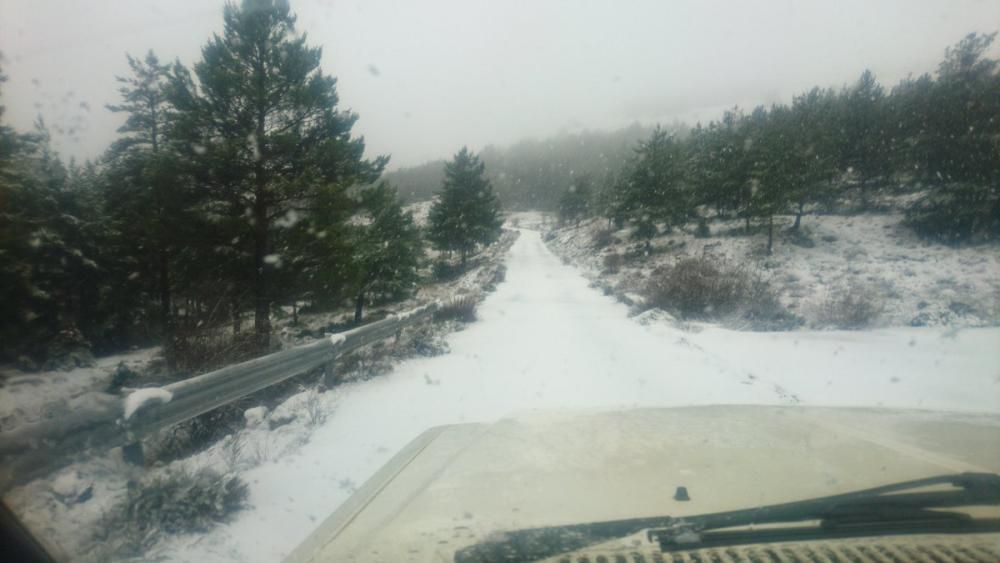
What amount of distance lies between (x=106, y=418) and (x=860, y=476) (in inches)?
196

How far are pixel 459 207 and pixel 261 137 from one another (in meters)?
29.9

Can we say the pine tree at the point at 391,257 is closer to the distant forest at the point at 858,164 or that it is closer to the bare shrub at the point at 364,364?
the distant forest at the point at 858,164

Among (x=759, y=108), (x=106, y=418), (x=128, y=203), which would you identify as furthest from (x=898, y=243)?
(x=759, y=108)

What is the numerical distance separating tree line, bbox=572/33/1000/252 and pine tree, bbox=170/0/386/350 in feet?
107

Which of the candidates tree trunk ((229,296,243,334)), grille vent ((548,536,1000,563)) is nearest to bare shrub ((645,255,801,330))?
tree trunk ((229,296,243,334))

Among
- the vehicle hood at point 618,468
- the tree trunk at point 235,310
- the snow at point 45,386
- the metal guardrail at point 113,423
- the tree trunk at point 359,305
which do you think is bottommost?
the snow at point 45,386

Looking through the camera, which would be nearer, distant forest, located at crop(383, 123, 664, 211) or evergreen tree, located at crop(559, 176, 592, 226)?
evergreen tree, located at crop(559, 176, 592, 226)

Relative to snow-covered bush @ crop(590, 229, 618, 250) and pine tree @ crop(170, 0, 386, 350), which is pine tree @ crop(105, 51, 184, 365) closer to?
pine tree @ crop(170, 0, 386, 350)

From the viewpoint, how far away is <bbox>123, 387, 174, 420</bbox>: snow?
3.83m

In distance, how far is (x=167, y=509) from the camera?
132 inches

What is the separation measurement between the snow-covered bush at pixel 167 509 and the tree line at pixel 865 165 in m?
41.5

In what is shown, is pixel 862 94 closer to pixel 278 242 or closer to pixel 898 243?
pixel 898 243

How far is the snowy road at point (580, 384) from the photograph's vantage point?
13.2 feet

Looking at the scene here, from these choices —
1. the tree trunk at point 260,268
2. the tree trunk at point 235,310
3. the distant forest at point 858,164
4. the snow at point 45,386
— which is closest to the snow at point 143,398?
the tree trunk at point 235,310
